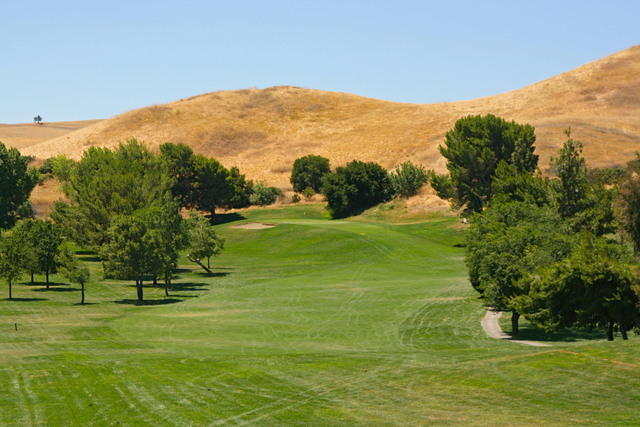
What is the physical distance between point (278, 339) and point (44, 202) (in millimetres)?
120447

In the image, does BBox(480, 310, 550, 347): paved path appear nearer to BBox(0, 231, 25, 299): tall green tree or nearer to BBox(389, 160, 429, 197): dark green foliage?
BBox(0, 231, 25, 299): tall green tree

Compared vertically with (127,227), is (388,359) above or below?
below

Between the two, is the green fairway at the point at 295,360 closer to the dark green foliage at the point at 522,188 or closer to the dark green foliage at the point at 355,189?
the dark green foliage at the point at 522,188

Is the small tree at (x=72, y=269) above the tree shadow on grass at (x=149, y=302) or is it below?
above

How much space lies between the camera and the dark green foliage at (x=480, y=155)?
355 feet

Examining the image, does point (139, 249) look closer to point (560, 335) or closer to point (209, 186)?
point (560, 335)

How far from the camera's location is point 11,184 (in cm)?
11281

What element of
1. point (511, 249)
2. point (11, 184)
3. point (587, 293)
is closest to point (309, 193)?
point (11, 184)

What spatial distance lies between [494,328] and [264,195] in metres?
103

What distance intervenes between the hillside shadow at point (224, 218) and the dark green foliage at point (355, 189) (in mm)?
18197

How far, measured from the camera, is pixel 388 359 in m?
35.7

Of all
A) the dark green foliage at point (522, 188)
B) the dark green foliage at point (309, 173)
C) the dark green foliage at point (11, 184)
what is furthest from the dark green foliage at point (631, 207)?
the dark green foliage at point (309, 173)

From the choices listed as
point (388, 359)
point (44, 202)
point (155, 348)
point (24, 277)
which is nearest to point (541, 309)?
point (388, 359)

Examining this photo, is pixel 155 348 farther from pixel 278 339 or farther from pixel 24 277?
pixel 24 277
